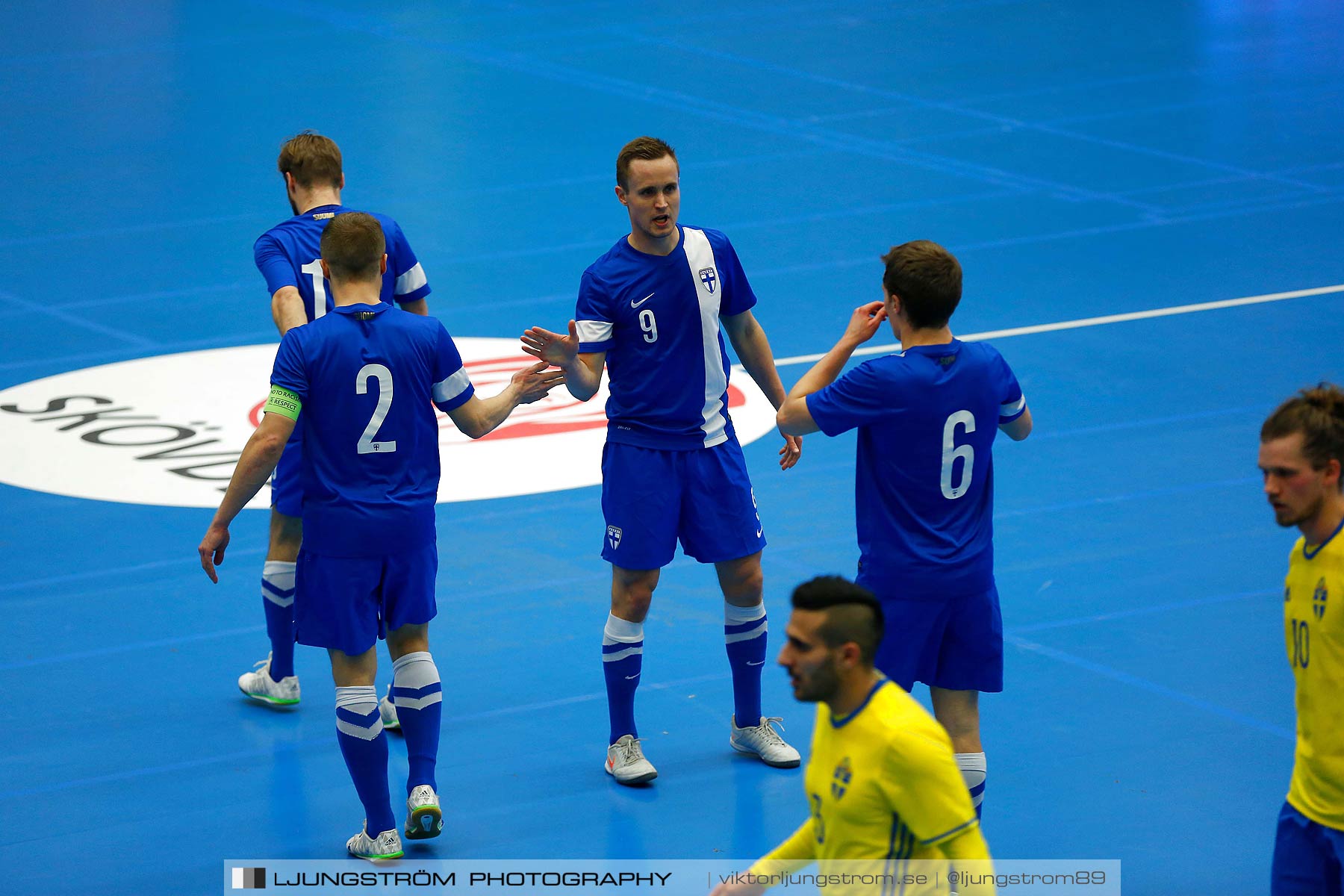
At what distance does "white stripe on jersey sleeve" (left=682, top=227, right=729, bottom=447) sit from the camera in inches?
281

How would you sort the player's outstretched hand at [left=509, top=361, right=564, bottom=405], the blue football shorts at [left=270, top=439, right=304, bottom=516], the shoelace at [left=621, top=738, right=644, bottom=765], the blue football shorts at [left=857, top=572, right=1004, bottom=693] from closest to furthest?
the blue football shorts at [left=857, top=572, right=1004, bottom=693] → the player's outstretched hand at [left=509, top=361, right=564, bottom=405] → the shoelace at [left=621, top=738, right=644, bottom=765] → the blue football shorts at [left=270, top=439, right=304, bottom=516]

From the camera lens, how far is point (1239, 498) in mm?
10117

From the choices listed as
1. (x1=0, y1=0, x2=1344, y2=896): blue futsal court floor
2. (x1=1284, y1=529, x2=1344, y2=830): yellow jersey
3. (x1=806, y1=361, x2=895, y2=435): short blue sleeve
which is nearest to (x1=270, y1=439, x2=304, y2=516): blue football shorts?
(x1=0, y1=0, x2=1344, y2=896): blue futsal court floor

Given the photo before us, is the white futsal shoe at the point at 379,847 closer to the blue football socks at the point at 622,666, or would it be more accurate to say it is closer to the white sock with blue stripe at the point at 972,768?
the blue football socks at the point at 622,666

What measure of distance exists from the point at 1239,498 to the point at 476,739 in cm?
473

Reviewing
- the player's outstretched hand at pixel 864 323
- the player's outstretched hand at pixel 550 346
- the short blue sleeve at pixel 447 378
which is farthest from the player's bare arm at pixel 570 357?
the player's outstretched hand at pixel 864 323

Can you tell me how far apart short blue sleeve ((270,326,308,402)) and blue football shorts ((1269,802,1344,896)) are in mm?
3429

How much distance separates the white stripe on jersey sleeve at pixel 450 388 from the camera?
6.55 m

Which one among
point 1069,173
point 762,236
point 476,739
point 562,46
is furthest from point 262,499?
point 562,46

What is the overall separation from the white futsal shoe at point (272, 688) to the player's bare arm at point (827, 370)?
287 cm

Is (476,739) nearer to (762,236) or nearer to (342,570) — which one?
(342,570)

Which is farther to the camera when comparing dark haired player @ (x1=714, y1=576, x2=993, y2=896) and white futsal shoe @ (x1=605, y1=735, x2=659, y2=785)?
white futsal shoe @ (x1=605, y1=735, x2=659, y2=785)

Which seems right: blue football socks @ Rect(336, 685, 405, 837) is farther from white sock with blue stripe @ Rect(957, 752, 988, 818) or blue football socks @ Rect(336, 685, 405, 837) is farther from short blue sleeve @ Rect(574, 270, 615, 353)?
white sock with blue stripe @ Rect(957, 752, 988, 818)

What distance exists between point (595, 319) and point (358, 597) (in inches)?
56.0
